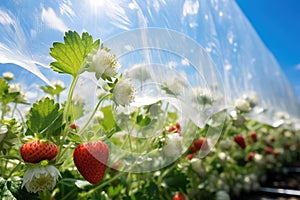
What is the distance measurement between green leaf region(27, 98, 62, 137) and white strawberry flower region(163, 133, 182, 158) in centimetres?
25

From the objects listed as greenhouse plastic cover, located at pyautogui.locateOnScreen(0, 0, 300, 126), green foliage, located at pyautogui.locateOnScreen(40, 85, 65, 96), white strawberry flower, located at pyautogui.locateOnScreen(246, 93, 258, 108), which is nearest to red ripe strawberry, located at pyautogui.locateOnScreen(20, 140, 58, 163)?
greenhouse plastic cover, located at pyautogui.locateOnScreen(0, 0, 300, 126)

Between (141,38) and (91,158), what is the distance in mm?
221

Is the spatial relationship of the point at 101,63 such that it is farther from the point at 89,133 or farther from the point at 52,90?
the point at 52,90

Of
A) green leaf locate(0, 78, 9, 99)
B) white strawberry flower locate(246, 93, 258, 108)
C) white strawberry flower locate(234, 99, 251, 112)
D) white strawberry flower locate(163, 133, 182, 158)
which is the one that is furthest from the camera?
white strawberry flower locate(246, 93, 258, 108)

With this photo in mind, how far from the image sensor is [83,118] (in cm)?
60

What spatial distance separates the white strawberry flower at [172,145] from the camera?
688mm

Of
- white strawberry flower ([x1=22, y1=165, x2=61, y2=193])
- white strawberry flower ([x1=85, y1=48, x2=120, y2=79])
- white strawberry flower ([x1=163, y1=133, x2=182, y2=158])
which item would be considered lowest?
white strawberry flower ([x1=22, y1=165, x2=61, y2=193])

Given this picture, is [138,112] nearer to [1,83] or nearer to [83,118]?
[83,118]

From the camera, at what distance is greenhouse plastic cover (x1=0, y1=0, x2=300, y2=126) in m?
0.49

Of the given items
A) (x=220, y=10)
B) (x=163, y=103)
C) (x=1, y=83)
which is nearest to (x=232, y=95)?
(x=220, y=10)

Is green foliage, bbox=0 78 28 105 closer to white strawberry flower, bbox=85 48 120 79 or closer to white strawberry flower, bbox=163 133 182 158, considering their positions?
white strawberry flower, bbox=85 48 120 79

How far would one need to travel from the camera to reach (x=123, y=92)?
19.7 inches

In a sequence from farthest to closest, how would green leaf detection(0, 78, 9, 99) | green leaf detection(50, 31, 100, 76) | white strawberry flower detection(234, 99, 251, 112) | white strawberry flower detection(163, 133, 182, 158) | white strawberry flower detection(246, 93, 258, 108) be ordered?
1. white strawberry flower detection(246, 93, 258, 108)
2. white strawberry flower detection(234, 99, 251, 112)
3. white strawberry flower detection(163, 133, 182, 158)
4. green leaf detection(0, 78, 9, 99)
5. green leaf detection(50, 31, 100, 76)

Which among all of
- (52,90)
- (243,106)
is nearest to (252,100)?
(243,106)
